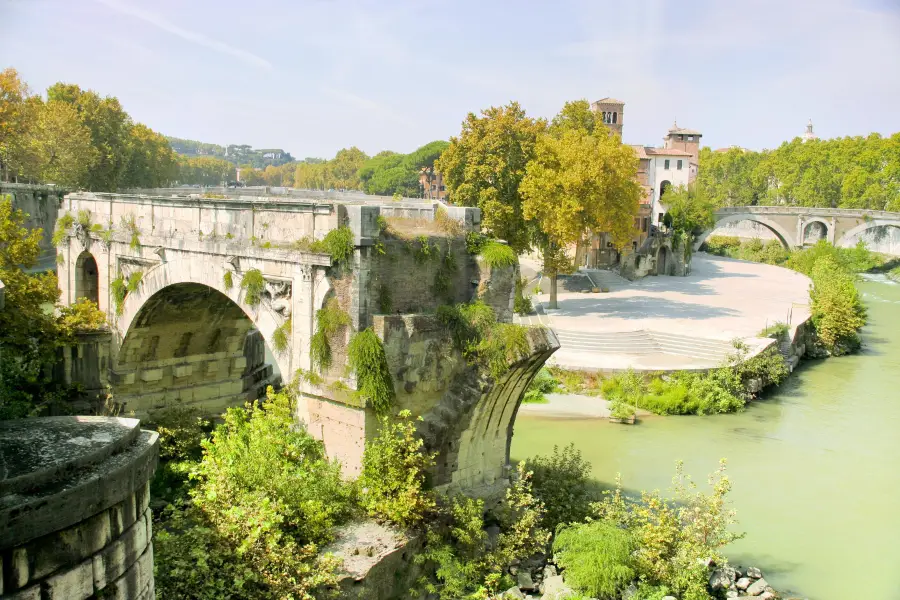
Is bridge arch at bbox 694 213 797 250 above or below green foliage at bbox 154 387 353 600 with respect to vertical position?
above

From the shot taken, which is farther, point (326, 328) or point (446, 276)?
point (446, 276)

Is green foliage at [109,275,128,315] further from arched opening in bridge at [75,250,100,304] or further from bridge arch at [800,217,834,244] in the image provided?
bridge arch at [800,217,834,244]

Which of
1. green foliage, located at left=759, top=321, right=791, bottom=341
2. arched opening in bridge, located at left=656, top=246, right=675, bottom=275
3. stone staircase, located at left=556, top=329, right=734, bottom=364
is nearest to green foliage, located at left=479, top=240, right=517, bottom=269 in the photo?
stone staircase, located at left=556, top=329, right=734, bottom=364

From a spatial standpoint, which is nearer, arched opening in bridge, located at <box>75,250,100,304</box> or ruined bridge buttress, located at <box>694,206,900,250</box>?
arched opening in bridge, located at <box>75,250,100,304</box>

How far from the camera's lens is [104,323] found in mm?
13281

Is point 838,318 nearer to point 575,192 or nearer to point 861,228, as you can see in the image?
point 575,192

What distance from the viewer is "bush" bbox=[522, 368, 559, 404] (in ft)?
63.8

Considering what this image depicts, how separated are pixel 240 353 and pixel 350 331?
260 inches

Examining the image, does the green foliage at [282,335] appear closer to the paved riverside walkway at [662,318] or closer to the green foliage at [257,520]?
the green foliage at [257,520]

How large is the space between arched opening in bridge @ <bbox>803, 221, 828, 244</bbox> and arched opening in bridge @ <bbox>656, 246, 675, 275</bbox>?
56.7 ft

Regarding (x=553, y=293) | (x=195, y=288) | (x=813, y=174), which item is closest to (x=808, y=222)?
Answer: (x=813, y=174)

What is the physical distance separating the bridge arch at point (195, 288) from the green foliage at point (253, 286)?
0.08 metres

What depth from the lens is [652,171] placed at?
2307 inches

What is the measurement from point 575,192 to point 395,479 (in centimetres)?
1791
